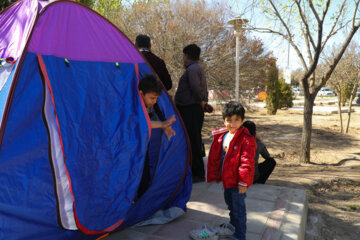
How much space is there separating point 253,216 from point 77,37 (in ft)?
8.04

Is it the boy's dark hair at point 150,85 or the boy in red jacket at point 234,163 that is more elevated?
the boy's dark hair at point 150,85

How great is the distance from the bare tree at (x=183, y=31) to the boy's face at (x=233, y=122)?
725cm

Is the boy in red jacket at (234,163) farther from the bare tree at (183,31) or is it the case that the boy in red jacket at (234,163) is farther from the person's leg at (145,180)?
the bare tree at (183,31)

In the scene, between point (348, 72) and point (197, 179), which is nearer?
point (197, 179)

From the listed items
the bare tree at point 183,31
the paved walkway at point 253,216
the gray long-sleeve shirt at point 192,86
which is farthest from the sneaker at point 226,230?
the bare tree at point 183,31

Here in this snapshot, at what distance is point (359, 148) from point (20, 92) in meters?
9.35

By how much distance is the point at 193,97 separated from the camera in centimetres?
396

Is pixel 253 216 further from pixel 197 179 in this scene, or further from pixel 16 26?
pixel 16 26

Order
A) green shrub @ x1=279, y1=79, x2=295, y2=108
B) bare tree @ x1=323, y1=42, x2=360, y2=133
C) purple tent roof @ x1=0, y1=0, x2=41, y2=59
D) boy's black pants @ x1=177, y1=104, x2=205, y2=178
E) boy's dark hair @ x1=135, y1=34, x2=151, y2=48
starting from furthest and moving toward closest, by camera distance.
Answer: green shrub @ x1=279, y1=79, x2=295, y2=108
bare tree @ x1=323, y1=42, x2=360, y2=133
boy's black pants @ x1=177, y1=104, x2=205, y2=178
boy's dark hair @ x1=135, y1=34, x2=151, y2=48
purple tent roof @ x1=0, y1=0, x2=41, y2=59

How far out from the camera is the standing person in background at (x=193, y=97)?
3875 millimetres

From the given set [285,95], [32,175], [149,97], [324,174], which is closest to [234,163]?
[149,97]

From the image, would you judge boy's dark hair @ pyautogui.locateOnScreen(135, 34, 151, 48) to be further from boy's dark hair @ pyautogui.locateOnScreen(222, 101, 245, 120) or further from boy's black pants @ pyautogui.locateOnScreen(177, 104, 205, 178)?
boy's dark hair @ pyautogui.locateOnScreen(222, 101, 245, 120)

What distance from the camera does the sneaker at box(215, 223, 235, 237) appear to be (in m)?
2.65

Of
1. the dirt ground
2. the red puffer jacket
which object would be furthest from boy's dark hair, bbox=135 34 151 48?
the dirt ground
